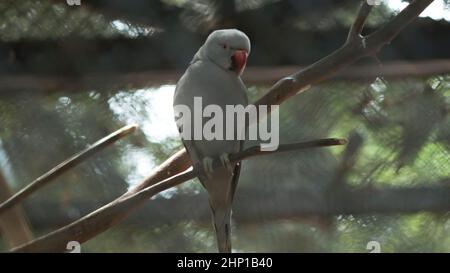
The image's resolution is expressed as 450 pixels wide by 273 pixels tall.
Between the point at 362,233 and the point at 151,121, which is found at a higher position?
the point at 151,121

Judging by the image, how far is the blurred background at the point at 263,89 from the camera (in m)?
1.04

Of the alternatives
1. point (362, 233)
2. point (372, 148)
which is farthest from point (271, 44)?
point (362, 233)

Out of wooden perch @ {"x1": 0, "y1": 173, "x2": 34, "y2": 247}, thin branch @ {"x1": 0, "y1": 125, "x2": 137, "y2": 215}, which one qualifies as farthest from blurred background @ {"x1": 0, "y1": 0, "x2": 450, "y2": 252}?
thin branch @ {"x1": 0, "y1": 125, "x2": 137, "y2": 215}

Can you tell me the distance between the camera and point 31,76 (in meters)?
1.06

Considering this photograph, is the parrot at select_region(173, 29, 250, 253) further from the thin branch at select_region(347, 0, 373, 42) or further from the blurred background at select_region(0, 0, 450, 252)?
the thin branch at select_region(347, 0, 373, 42)

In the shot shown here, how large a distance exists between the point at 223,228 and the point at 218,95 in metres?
0.21

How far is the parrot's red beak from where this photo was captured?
1042 millimetres

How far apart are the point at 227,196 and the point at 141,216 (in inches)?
6.0

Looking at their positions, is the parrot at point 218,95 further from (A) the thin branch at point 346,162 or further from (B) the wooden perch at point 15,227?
(B) the wooden perch at point 15,227

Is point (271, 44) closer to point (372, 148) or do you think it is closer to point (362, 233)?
point (372, 148)

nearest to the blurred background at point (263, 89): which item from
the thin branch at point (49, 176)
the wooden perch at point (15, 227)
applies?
the wooden perch at point (15, 227)

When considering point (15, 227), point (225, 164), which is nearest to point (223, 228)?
point (225, 164)

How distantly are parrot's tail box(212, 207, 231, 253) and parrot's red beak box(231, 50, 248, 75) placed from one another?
0.23 m

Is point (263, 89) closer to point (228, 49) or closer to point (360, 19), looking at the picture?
point (228, 49)
